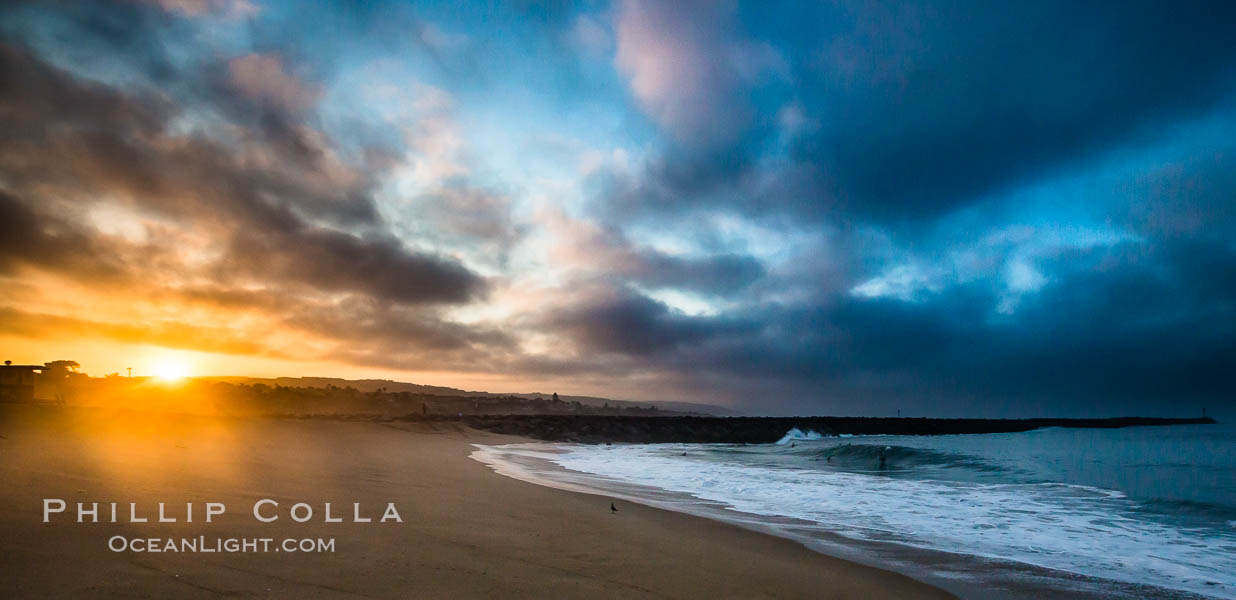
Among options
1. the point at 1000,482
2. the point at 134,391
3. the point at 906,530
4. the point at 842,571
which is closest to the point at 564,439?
the point at 134,391

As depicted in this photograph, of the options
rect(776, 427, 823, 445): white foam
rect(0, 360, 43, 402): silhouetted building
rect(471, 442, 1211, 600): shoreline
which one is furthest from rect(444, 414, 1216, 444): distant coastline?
rect(471, 442, 1211, 600): shoreline

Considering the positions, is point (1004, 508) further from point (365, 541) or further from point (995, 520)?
point (365, 541)

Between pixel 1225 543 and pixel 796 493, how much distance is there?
24.7ft

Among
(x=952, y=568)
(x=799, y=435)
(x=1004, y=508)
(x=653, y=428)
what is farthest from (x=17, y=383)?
(x=799, y=435)

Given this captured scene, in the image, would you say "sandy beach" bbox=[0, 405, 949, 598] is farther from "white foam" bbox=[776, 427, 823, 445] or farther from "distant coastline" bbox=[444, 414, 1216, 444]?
"white foam" bbox=[776, 427, 823, 445]

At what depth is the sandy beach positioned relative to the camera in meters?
4.27

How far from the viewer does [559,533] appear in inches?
285

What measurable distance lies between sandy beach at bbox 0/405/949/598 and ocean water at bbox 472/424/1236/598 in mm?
2386

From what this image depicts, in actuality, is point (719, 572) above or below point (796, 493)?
above

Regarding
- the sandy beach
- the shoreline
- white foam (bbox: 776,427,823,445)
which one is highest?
the sandy beach

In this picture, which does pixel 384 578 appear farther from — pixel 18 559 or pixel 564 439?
pixel 564 439

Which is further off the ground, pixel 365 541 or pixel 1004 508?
pixel 365 541

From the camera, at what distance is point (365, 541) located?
228 inches

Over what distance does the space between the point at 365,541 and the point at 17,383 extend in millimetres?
30223
